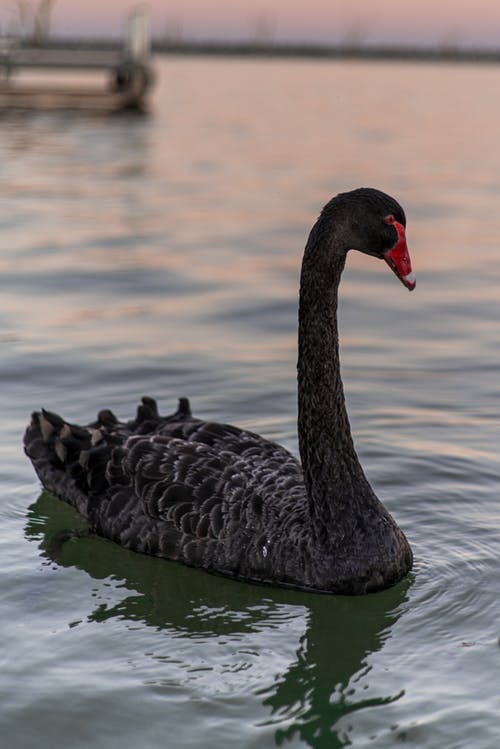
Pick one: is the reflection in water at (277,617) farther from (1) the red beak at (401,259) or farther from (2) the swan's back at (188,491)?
(1) the red beak at (401,259)

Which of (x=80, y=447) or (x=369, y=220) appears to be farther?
(x=80, y=447)

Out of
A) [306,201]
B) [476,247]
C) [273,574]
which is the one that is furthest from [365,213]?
[306,201]

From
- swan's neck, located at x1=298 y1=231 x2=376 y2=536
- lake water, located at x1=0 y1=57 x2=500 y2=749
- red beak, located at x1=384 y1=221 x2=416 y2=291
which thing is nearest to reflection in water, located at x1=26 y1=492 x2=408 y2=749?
lake water, located at x1=0 y1=57 x2=500 y2=749

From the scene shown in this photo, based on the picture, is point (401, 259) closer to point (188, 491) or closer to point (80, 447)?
point (188, 491)

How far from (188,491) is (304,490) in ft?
1.63

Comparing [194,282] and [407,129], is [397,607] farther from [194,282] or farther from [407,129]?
[407,129]

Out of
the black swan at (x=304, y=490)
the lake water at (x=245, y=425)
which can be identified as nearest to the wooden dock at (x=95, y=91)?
the lake water at (x=245, y=425)

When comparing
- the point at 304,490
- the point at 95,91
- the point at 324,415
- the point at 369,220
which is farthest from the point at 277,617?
the point at 95,91

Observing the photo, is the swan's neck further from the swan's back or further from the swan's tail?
A: the swan's tail

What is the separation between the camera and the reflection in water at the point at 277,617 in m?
4.52

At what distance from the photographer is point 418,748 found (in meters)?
4.21

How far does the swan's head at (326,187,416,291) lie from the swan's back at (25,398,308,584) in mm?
1118

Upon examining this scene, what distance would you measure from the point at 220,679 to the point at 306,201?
1364cm

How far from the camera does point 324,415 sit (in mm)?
5387
